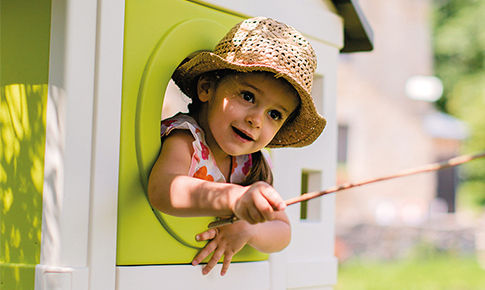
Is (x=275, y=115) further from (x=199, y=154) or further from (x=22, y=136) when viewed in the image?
(x=22, y=136)

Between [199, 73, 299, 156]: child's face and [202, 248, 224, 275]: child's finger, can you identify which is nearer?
[199, 73, 299, 156]: child's face

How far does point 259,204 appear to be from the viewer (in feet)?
3.66

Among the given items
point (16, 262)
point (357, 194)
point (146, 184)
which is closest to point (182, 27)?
point (146, 184)

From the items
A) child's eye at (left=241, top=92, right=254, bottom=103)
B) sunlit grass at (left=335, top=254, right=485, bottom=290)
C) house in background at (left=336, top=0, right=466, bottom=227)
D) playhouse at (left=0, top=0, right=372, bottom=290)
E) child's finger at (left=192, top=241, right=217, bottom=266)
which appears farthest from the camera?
house in background at (left=336, top=0, right=466, bottom=227)

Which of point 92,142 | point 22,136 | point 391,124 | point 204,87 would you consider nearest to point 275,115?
point 204,87

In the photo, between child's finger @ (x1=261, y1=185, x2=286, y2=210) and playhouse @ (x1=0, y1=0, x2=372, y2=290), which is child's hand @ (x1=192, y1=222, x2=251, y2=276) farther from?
child's finger @ (x1=261, y1=185, x2=286, y2=210)

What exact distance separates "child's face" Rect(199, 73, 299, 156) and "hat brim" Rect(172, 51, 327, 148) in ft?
0.10

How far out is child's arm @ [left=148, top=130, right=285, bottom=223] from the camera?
1127 mm

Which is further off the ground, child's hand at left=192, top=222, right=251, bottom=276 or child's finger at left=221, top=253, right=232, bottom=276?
child's hand at left=192, top=222, right=251, bottom=276

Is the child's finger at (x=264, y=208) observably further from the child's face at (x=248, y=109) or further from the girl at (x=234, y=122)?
the child's face at (x=248, y=109)

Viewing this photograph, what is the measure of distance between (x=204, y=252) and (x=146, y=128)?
34 centimetres

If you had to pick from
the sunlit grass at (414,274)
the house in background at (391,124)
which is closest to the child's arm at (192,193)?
the sunlit grass at (414,274)

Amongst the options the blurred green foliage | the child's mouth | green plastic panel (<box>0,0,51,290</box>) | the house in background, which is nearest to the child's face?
the child's mouth

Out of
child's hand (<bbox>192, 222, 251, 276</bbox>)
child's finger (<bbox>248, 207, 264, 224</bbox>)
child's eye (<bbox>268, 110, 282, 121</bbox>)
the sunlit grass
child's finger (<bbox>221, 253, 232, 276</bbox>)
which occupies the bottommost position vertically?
the sunlit grass
